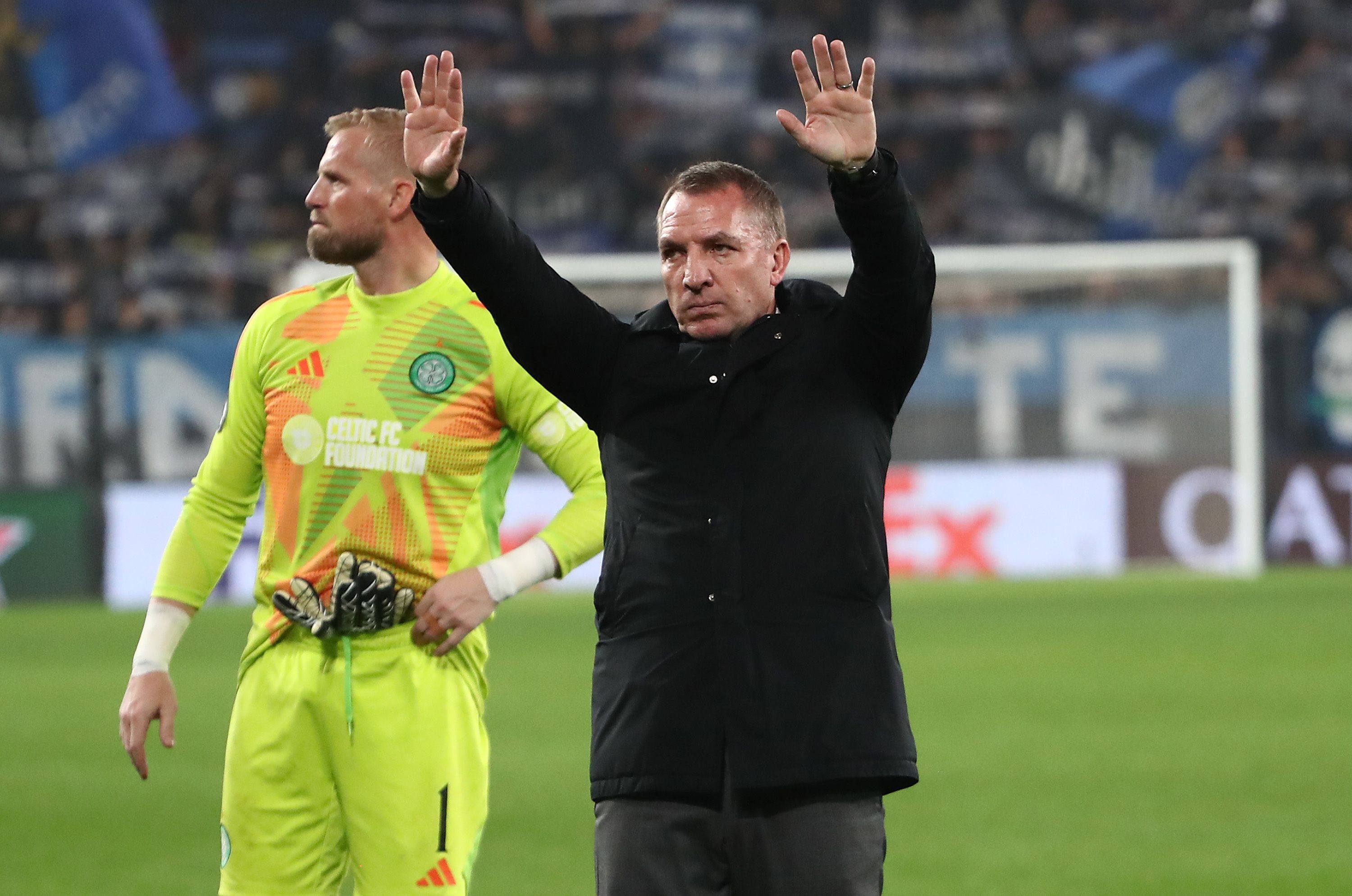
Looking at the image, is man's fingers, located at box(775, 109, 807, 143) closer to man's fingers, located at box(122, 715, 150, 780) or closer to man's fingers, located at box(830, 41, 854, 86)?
man's fingers, located at box(830, 41, 854, 86)

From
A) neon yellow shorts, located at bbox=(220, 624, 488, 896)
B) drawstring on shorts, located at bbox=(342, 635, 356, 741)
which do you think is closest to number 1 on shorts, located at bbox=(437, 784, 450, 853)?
neon yellow shorts, located at bbox=(220, 624, 488, 896)

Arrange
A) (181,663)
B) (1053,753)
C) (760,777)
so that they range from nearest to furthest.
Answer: (760,777) < (1053,753) < (181,663)

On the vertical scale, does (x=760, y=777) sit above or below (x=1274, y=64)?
below

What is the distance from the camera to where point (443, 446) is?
3861 millimetres

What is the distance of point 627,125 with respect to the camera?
20453mm

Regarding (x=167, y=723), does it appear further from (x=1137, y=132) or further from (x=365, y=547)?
(x=1137, y=132)

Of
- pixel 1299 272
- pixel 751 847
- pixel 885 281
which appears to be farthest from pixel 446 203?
pixel 1299 272

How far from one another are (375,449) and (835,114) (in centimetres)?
131

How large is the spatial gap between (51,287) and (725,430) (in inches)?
666

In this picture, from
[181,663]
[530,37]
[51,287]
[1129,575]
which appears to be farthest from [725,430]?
[530,37]

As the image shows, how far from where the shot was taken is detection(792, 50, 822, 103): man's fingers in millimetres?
2988

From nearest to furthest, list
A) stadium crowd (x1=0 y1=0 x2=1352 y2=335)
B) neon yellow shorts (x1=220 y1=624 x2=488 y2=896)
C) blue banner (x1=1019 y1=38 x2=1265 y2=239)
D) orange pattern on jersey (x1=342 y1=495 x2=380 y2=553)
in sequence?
neon yellow shorts (x1=220 y1=624 x2=488 y2=896)
orange pattern on jersey (x1=342 y1=495 x2=380 y2=553)
stadium crowd (x1=0 y1=0 x2=1352 y2=335)
blue banner (x1=1019 y1=38 x2=1265 y2=239)

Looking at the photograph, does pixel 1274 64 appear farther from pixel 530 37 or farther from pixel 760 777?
pixel 760 777

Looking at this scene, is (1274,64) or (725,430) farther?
(1274,64)
